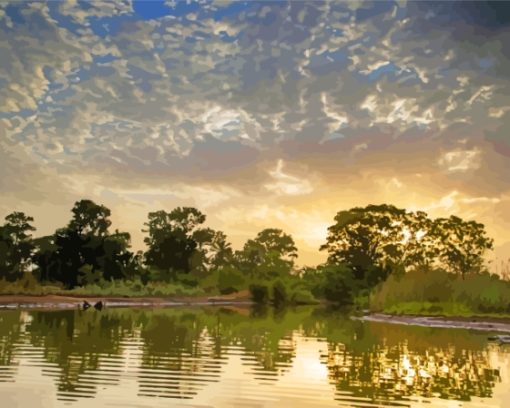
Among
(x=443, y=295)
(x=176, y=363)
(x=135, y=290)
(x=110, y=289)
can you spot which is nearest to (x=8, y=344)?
(x=176, y=363)

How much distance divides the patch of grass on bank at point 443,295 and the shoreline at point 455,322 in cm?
140

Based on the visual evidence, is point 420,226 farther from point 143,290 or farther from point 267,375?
point 267,375

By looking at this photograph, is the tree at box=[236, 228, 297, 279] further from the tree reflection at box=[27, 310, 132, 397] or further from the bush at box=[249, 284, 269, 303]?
the tree reflection at box=[27, 310, 132, 397]

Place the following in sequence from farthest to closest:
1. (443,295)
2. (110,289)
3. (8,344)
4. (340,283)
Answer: (110,289)
(340,283)
(443,295)
(8,344)

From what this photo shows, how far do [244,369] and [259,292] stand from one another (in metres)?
54.9

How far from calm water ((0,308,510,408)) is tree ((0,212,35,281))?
200 feet

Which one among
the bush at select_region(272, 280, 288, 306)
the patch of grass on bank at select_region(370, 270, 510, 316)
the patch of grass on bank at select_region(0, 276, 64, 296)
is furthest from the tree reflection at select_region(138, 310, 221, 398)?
the bush at select_region(272, 280, 288, 306)

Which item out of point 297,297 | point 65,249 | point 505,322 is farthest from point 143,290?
point 505,322

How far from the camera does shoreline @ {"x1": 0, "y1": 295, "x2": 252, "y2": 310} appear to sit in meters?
52.0

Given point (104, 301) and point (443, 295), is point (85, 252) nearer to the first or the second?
point (104, 301)

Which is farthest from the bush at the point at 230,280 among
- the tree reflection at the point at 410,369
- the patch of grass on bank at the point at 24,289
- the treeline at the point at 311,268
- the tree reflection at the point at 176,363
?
the tree reflection at the point at 410,369

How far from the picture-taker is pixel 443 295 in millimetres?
40594

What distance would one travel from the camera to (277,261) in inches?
3907

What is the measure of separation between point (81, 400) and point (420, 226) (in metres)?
68.2
